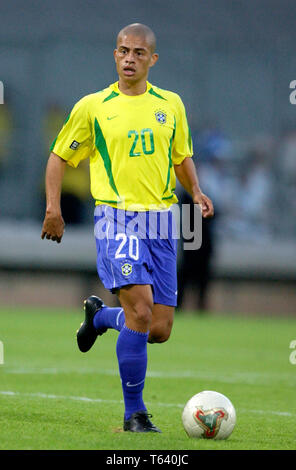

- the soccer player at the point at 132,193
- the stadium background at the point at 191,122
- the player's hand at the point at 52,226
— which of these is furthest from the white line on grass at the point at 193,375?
the stadium background at the point at 191,122

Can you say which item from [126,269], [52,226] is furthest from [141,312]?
[52,226]

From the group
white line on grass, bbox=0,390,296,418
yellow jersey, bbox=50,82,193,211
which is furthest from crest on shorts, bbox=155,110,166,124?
white line on grass, bbox=0,390,296,418

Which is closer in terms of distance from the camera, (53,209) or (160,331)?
(53,209)

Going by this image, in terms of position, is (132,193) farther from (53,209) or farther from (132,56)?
(132,56)

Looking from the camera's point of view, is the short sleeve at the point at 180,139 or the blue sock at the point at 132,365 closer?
the blue sock at the point at 132,365

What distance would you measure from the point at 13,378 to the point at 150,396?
1.35m

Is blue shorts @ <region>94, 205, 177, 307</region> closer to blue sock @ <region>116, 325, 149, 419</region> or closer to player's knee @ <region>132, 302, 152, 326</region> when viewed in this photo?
player's knee @ <region>132, 302, 152, 326</region>

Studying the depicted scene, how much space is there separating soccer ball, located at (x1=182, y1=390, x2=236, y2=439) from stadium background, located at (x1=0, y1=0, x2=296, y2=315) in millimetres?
11771

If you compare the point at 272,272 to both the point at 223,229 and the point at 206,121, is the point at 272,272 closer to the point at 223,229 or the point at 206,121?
the point at 223,229

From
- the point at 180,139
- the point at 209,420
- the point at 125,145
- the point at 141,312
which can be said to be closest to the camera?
the point at 209,420

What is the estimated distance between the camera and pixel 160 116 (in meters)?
6.51

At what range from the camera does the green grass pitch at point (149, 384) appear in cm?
582

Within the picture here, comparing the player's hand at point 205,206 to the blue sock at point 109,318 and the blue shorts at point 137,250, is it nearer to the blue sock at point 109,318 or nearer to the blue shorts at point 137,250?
the blue shorts at point 137,250

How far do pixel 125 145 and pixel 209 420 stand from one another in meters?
1.65
